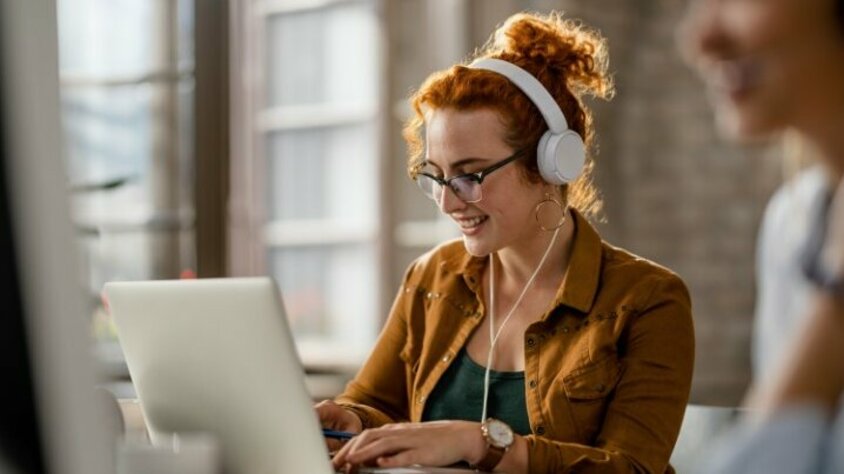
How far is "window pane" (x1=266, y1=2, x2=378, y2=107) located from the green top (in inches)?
109

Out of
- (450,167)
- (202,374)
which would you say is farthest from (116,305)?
(450,167)

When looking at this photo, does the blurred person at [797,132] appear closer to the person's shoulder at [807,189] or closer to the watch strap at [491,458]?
the person's shoulder at [807,189]

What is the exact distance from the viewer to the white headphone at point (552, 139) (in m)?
1.89

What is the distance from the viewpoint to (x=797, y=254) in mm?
815

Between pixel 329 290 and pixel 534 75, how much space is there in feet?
9.68

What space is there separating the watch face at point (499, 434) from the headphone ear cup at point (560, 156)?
1.58ft

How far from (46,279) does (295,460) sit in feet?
2.41

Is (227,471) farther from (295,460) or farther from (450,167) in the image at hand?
(450,167)

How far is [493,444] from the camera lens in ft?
5.07

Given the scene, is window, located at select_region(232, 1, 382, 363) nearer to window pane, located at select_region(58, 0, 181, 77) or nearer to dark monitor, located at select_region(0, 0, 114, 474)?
window pane, located at select_region(58, 0, 181, 77)

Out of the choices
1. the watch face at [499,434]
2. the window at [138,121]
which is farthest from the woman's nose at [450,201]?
the window at [138,121]

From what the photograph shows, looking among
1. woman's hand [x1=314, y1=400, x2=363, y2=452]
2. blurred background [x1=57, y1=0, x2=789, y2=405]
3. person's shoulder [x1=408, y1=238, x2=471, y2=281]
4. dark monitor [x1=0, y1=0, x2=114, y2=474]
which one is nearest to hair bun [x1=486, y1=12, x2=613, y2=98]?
person's shoulder [x1=408, y1=238, x2=471, y2=281]

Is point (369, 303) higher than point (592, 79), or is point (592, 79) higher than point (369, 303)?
point (592, 79)

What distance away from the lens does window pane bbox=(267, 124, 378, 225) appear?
4.71 meters
